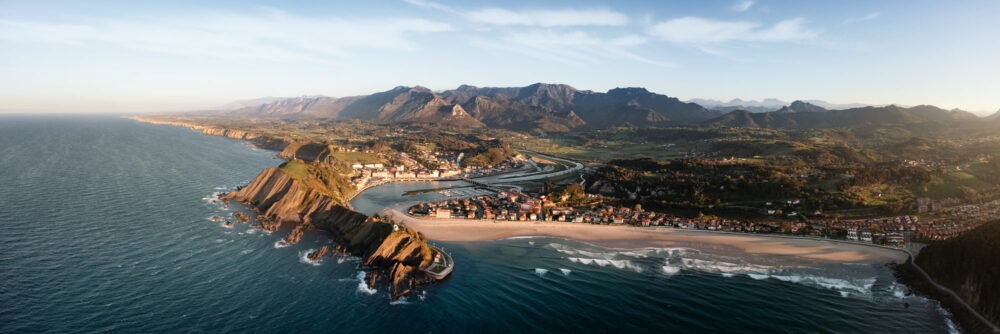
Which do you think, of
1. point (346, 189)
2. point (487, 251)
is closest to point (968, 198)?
point (487, 251)

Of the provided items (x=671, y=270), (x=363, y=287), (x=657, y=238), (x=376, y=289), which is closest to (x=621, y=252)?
(x=671, y=270)

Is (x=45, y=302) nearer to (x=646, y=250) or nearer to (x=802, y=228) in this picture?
(x=646, y=250)

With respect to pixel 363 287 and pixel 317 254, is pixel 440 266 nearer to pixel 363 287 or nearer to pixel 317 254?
pixel 363 287

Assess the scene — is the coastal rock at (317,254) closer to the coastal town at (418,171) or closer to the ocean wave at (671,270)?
the ocean wave at (671,270)

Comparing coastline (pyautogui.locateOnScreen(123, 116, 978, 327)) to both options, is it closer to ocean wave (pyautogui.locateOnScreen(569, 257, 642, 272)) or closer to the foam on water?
ocean wave (pyautogui.locateOnScreen(569, 257, 642, 272))

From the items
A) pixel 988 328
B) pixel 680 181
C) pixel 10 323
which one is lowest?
pixel 10 323

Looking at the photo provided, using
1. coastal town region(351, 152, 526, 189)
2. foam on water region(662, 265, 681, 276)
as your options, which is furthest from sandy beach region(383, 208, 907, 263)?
coastal town region(351, 152, 526, 189)

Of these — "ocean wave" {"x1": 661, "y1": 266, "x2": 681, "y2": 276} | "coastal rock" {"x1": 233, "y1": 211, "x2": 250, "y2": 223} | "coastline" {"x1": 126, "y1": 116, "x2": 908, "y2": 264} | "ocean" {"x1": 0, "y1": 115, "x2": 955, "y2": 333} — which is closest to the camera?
"ocean" {"x1": 0, "y1": 115, "x2": 955, "y2": 333}
